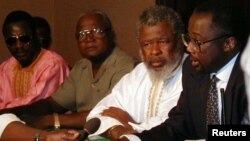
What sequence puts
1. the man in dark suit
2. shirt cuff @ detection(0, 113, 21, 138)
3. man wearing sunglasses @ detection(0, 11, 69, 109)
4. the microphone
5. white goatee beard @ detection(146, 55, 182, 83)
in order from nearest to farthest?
the man in dark suit < the microphone < shirt cuff @ detection(0, 113, 21, 138) < white goatee beard @ detection(146, 55, 182, 83) < man wearing sunglasses @ detection(0, 11, 69, 109)

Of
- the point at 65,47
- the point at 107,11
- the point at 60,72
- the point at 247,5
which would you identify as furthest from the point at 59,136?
the point at 65,47

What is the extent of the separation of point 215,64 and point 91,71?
143 cm

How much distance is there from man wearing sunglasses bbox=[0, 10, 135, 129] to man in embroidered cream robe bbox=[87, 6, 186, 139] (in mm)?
366

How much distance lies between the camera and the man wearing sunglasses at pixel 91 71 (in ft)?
12.5

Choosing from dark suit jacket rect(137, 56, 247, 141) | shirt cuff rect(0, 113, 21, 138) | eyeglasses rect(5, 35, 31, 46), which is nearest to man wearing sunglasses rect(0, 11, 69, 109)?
eyeglasses rect(5, 35, 31, 46)

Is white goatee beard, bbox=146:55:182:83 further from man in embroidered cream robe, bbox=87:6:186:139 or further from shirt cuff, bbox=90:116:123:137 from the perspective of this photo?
shirt cuff, bbox=90:116:123:137

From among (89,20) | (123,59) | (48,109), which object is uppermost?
(89,20)

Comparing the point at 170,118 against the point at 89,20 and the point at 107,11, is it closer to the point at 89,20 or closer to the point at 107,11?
the point at 89,20

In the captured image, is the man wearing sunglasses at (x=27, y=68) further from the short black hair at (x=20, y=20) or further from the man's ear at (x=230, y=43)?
the man's ear at (x=230, y=43)

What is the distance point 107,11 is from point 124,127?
2.31 metres

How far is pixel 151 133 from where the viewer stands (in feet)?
9.07

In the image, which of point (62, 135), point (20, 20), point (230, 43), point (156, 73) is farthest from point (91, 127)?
point (20, 20)

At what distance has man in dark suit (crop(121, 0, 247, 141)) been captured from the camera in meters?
2.56

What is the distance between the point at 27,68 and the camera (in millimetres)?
4375
